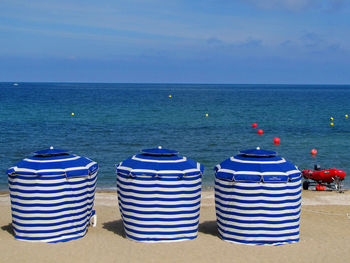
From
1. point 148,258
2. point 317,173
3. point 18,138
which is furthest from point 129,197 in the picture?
point 18,138

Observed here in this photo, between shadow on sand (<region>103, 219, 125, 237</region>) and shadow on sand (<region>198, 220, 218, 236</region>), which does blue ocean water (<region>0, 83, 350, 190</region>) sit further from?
shadow on sand (<region>198, 220, 218, 236</region>)

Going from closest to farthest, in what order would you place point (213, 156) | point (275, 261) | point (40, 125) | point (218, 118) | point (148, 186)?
point (275, 261) → point (148, 186) → point (213, 156) → point (40, 125) → point (218, 118)

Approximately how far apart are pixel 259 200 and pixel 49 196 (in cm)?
449

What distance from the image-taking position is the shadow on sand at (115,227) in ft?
39.5

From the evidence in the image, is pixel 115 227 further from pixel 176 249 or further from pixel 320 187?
pixel 320 187

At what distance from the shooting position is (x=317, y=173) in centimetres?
1981

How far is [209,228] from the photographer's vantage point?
1260 cm

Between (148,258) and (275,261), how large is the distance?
101 inches

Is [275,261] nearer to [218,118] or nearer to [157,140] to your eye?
[157,140]

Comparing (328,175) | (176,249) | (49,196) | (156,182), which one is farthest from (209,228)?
(328,175)

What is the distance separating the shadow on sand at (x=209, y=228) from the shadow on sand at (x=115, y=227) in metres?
1.93

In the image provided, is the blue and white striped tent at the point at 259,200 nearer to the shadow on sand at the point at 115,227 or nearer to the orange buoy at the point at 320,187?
the shadow on sand at the point at 115,227

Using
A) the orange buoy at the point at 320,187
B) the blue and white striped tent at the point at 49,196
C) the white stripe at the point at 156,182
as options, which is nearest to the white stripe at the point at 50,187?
the blue and white striped tent at the point at 49,196

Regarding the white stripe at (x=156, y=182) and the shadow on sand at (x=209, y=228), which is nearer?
the white stripe at (x=156, y=182)
